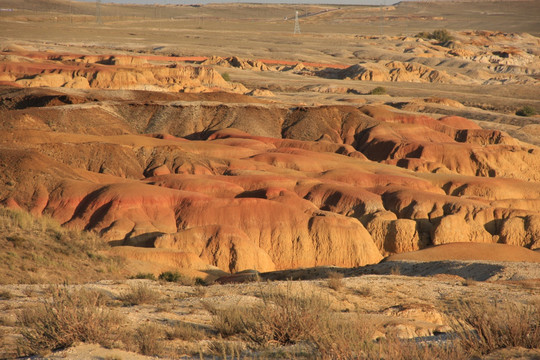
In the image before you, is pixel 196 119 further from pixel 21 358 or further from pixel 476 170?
pixel 21 358

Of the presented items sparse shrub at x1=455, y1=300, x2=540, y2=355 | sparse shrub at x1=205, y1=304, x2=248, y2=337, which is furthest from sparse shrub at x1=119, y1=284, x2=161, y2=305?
sparse shrub at x1=455, y1=300, x2=540, y2=355

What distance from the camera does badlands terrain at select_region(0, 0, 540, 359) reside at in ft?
38.5

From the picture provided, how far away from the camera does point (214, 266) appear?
3572 centimetres

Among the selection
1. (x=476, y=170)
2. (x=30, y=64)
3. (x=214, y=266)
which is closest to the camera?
(x=214, y=266)

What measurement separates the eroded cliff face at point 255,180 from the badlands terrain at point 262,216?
0.14 m

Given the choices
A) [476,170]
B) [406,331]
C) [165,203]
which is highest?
[406,331]

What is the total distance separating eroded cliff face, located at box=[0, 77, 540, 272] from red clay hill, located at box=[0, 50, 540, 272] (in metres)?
0.11

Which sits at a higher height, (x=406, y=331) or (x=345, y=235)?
(x=406, y=331)

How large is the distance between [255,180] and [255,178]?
34 cm

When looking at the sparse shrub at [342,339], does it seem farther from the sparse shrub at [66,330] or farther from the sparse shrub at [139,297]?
the sparse shrub at [139,297]

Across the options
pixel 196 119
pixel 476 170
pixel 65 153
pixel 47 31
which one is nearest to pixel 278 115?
pixel 196 119

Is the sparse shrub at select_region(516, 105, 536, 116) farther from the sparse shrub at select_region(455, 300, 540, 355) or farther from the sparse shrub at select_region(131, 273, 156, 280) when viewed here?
the sparse shrub at select_region(455, 300, 540, 355)

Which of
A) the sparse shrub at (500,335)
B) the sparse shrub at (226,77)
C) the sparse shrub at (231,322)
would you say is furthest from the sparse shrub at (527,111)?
the sparse shrub at (500,335)

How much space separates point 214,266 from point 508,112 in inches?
2848
